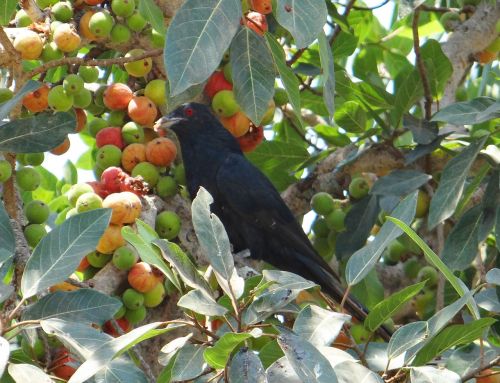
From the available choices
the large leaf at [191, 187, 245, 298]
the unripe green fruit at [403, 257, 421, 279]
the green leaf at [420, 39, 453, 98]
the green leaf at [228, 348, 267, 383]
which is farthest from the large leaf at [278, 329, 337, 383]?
the unripe green fruit at [403, 257, 421, 279]

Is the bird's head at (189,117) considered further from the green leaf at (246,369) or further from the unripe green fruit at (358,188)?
the green leaf at (246,369)

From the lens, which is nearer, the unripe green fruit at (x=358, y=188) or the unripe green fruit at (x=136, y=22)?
the unripe green fruit at (x=136, y=22)

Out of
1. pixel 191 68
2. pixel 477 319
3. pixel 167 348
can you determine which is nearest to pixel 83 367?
pixel 167 348

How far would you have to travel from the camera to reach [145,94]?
12.8ft

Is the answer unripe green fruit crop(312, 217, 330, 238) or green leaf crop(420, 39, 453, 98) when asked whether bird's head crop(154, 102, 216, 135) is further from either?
green leaf crop(420, 39, 453, 98)

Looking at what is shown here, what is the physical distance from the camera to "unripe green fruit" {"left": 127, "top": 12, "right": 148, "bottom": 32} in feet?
11.9

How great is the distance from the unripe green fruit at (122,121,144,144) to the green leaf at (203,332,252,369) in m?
1.63

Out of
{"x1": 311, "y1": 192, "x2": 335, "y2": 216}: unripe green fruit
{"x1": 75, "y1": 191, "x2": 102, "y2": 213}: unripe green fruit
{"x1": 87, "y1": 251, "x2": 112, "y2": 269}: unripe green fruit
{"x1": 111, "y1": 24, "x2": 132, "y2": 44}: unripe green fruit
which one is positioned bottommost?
{"x1": 311, "y1": 192, "x2": 335, "y2": 216}: unripe green fruit

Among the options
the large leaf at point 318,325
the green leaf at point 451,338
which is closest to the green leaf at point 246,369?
the large leaf at point 318,325

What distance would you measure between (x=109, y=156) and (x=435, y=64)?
1.49 m

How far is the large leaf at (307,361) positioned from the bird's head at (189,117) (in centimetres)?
240

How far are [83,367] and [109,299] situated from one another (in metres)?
0.47

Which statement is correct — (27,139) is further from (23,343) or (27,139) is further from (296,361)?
(296,361)

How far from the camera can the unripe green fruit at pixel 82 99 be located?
11.5ft
